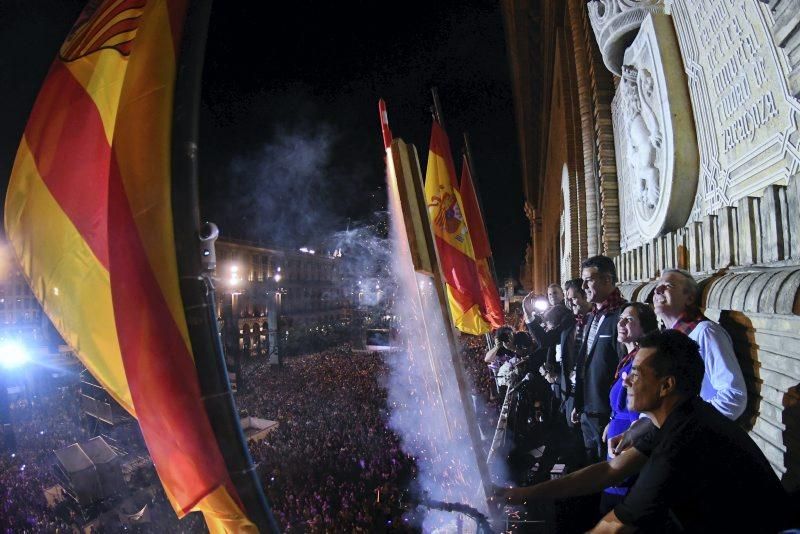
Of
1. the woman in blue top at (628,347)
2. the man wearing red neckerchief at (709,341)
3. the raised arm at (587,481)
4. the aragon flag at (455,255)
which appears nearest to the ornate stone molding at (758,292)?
the man wearing red neckerchief at (709,341)

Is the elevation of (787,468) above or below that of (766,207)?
below

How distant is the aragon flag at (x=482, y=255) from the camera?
8766 mm

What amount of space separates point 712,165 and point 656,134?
1.27m

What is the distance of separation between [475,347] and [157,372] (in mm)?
13987

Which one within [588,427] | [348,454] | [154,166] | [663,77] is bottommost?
[348,454]

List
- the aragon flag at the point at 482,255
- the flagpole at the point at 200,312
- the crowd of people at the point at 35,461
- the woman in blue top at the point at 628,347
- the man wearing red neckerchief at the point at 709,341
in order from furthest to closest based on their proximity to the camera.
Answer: the aragon flag at the point at 482,255 < the crowd of people at the point at 35,461 < the woman in blue top at the point at 628,347 < the man wearing red neckerchief at the point at 709,341 < the flagpole at the point at 200,312

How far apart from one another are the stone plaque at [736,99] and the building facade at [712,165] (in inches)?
0.5

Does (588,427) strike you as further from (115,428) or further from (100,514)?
(115,428)

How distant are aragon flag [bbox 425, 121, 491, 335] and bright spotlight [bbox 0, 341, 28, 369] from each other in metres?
16.4

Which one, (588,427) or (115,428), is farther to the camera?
(115,428)

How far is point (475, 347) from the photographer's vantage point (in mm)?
15031

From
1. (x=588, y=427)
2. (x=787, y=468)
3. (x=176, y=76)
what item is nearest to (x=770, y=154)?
(x=787, y=468)

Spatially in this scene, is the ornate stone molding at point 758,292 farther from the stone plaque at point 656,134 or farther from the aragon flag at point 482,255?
the aragon flag at point 482,255

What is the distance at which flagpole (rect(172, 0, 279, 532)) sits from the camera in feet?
5.67
